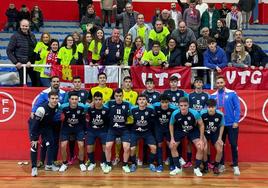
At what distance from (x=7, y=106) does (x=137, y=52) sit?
3015 millimetres

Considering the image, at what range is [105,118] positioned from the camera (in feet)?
32.3

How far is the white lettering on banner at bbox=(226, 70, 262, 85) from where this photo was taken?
10500 millimetres

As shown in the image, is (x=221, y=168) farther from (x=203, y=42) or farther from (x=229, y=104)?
(x=203, y=42)

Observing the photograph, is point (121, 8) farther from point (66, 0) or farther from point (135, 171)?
point (135, 171)

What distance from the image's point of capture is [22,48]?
10555 millimetres

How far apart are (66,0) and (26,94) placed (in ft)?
36.7

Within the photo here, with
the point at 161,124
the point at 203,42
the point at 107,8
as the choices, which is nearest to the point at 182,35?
the point at 203,42

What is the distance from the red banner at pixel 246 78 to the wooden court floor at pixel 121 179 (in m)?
1.83

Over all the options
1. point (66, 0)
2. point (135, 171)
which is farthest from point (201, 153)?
point (66, 0)

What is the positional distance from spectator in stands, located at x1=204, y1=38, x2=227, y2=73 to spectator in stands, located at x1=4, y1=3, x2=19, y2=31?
10.3 m

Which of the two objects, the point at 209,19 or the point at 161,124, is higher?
the point at 209,19

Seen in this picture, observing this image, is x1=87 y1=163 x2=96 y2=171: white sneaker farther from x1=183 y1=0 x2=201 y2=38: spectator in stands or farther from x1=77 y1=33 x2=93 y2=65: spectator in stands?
x1=183 y1=0 x2=201 y2=38: spectator in stands

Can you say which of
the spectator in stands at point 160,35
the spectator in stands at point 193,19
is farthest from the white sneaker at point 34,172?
the spectator in stands at point 193,19

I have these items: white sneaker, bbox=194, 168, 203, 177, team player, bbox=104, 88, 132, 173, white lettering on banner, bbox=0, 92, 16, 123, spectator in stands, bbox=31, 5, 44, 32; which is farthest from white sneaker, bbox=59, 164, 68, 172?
spectator in stands, bbox=31, 5, 44, 32
